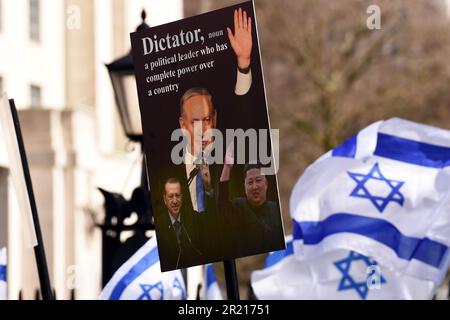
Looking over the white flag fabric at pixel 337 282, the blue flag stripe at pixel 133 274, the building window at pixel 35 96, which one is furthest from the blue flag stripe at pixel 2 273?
the building window at pixel 35 96

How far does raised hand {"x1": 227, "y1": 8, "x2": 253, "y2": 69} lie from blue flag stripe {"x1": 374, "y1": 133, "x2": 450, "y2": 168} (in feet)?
15.0

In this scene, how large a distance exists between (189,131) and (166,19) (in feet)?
82.4

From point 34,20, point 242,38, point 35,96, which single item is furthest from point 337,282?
point 35,96

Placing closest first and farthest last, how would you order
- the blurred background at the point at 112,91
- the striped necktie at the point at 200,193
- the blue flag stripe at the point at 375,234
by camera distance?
1. the striped necktie at the point at 200,193
2. the blue flag stripe at the point at 375,234
3. the blurred background at the point at 112,91

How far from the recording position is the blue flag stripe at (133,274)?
11.7 meters

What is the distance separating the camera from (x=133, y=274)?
11.7 metres

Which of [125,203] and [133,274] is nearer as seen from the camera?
[133,274]

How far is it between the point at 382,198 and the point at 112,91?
682 inches

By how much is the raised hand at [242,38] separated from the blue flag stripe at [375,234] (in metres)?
4.07

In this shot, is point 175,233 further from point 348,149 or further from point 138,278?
point 138,278

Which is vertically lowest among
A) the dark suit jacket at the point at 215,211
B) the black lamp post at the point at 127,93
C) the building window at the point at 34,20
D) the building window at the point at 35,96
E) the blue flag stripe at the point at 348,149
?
the dark suit jacket at the point at 215,211

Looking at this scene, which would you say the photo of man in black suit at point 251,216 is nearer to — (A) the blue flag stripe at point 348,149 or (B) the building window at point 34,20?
(A) the blue flag stripe at point 348,149

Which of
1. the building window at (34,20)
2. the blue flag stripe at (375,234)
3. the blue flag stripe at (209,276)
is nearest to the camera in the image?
the blue flag stripe at (375,234)
